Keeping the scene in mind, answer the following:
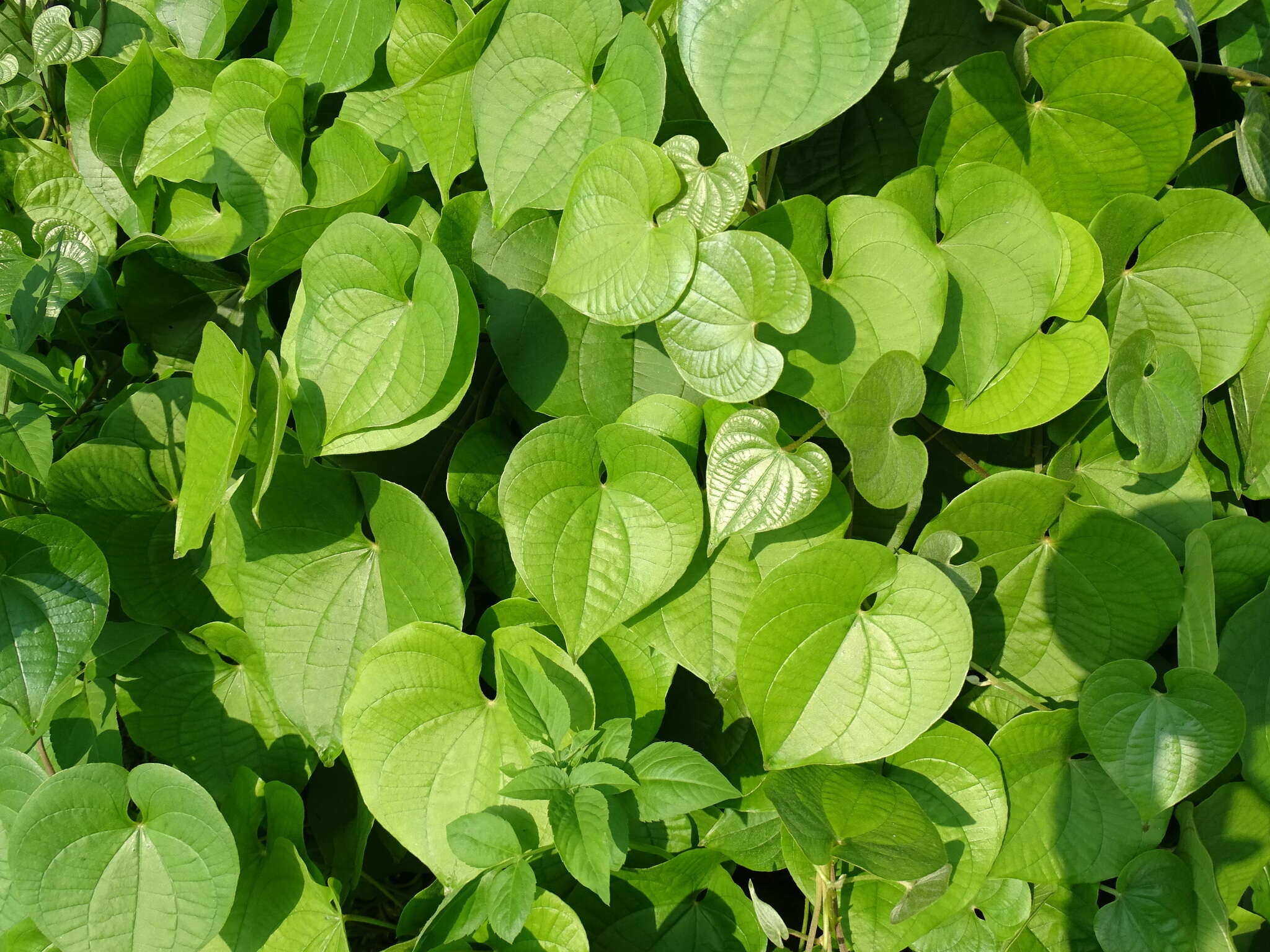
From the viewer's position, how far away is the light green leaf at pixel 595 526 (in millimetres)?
790

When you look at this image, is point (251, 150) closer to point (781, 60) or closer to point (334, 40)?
point (334, 40)

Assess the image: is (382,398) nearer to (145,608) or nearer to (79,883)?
(145,608)

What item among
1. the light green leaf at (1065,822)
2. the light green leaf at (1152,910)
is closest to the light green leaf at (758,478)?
the light green leaf at (1065,822)

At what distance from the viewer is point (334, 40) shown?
0.97 meters

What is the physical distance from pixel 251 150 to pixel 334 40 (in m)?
0.15

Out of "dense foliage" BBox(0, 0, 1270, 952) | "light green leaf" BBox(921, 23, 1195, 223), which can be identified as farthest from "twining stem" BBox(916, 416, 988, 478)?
"light green leaf" BBox(921, 23, 1195, 223)

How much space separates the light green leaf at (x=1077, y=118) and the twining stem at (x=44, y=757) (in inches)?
47.7

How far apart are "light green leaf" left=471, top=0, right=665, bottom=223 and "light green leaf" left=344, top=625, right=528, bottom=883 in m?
0.43

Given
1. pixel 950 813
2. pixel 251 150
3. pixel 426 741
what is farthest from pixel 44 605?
pixel 950 813

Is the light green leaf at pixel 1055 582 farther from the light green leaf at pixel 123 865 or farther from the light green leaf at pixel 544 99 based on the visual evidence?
the light green leaf at pixel 123 865

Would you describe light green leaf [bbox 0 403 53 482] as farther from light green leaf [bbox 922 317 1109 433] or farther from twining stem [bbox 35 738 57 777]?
light green leaf [bbox 922 317 1109 433]

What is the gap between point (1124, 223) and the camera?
0.83 m

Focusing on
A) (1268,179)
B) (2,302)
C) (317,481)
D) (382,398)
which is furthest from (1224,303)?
(2,302)

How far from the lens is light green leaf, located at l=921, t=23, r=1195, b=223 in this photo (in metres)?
0.77
